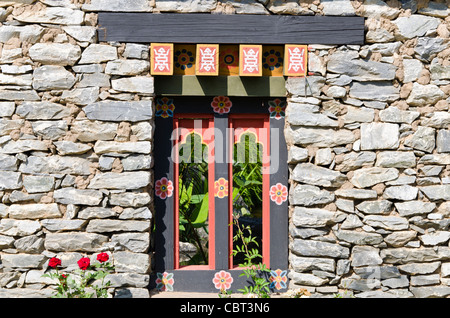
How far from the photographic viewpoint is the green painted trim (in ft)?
11.4

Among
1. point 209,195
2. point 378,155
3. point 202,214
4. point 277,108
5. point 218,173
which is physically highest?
point 277,108

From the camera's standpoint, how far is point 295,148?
11.2 ft

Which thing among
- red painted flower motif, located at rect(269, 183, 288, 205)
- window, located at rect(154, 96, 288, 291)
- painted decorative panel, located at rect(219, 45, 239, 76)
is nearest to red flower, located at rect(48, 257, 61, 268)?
window, located at rect(154, 96, 288, 291)

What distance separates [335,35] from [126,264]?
2.32 m

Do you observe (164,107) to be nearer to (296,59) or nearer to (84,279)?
(296,59)

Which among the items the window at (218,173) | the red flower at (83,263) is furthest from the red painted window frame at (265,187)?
the red flower at (83,263)

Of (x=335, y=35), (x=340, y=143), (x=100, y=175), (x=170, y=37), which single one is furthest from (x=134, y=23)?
(x=340, y=143)

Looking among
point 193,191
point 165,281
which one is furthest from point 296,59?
point 165,281

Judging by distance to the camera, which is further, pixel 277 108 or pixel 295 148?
pixel 277 108

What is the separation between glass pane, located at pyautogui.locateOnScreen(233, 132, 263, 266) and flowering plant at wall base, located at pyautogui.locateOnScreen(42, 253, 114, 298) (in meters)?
1.05

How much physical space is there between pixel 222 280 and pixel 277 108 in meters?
1.45

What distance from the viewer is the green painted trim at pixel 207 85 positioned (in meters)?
3.49

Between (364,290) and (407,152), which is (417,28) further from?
(364,290)

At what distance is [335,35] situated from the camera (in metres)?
3.38
